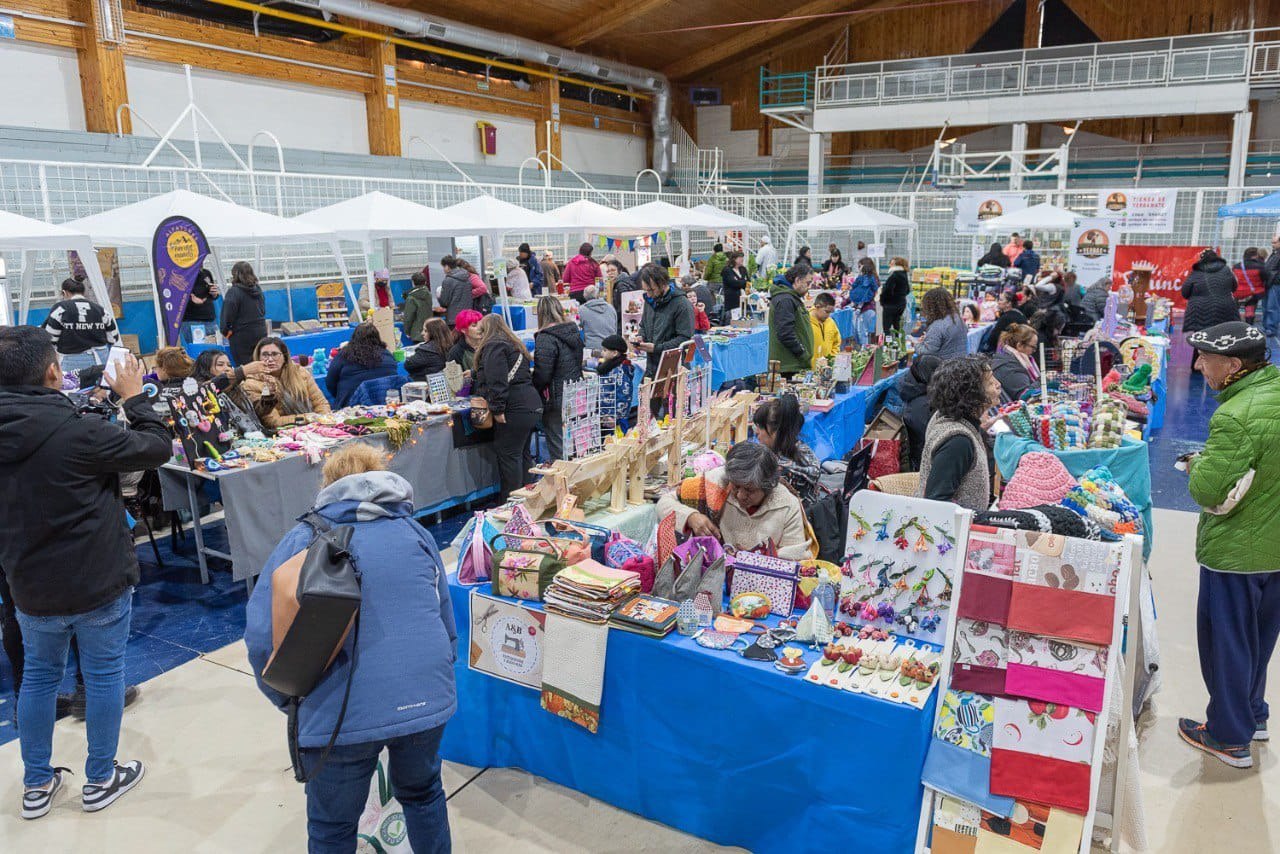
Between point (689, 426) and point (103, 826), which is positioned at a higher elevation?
point (689, 426)

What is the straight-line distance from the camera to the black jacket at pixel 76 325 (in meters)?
7.08

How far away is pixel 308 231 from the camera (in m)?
8.33

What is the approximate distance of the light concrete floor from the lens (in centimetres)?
288

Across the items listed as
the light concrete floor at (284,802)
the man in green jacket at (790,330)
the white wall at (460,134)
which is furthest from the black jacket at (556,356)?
the white wall at (460,134)

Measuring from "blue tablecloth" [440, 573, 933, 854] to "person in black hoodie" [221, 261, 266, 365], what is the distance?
226 inches

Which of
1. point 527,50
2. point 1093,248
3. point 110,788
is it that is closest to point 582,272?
point 1093,248

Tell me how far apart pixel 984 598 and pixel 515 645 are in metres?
1.51

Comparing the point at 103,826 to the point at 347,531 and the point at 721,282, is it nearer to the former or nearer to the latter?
the point at 347,531

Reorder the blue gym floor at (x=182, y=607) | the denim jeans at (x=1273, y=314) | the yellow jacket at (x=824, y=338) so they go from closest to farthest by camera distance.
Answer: the blue gym floor at (x=182, y=607) < the yellow jacket at (x=824, y=338) < the denim jeans at (x=1273, y=314)

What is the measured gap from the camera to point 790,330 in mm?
7016

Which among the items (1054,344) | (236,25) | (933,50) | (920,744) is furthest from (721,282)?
(933,50)

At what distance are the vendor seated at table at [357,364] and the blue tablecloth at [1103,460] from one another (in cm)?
418

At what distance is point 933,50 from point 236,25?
16546 mm

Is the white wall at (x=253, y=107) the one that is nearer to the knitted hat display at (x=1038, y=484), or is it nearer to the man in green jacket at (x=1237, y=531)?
the knitted hat display at (x=1038, y=484)
